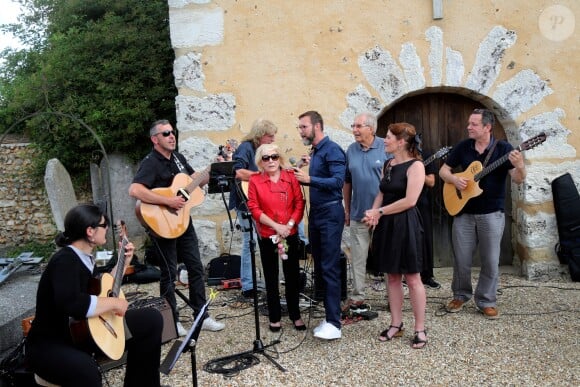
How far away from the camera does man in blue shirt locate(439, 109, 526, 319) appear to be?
4.36 m

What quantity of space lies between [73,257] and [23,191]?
5715 millimetres

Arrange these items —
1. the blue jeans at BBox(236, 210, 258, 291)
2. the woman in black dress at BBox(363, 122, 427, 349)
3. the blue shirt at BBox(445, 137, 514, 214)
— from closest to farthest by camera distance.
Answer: the woman in black dress at BBox(363, 122, 427, 349)
the blue shirt at BBox(445, 137, 514, 214)
the blue jeans at BBox(236, 210, 258, 291)

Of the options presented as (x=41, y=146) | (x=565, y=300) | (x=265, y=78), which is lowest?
(x=565, y=300)

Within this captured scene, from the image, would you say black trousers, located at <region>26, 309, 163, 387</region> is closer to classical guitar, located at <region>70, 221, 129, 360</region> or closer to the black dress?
classical guitar, located at <region>70, 221, 129, 360</region>

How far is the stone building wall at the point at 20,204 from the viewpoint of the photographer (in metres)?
7.64

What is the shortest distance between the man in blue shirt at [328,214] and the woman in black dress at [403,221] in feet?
1.05

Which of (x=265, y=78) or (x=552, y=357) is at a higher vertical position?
(x=265, y=78)

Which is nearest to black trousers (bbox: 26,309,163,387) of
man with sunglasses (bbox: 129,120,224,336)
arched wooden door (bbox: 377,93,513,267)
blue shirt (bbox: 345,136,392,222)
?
man with sunglasses (bbox: 129,120,224,336)

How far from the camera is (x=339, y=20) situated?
564 cm

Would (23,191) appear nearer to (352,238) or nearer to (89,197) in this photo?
(89,197)

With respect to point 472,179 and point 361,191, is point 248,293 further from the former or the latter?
point 472,179

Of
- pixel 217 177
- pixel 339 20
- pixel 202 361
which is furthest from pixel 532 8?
pixel 202 361

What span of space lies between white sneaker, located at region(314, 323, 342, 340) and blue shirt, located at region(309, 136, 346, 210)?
3.07 ft

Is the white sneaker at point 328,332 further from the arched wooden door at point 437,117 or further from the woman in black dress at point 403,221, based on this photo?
the arched wooden door at point 437,117
